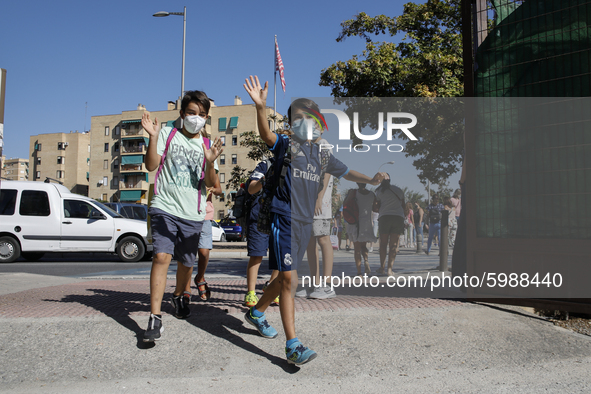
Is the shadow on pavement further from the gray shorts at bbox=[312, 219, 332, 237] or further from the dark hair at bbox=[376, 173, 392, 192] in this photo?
the dark hair at bbox=[376, 173, 392, 192]

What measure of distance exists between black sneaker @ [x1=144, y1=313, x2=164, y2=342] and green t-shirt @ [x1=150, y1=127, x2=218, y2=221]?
796 millimetres

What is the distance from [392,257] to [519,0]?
9.01ft

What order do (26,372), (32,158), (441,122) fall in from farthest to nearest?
1. (32,158)
2. (441,122)
3. (26,372)

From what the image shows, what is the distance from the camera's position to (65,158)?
3383 inches

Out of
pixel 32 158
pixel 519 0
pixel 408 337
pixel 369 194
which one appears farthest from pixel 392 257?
pixel 32 158

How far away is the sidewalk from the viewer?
294 cm

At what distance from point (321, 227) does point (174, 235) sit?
1490mm

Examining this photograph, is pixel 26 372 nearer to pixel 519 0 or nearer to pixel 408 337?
pixel 408 337

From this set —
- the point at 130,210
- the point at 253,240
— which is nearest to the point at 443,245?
the point at 253,240

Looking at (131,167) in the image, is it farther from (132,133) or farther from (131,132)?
(131,132)

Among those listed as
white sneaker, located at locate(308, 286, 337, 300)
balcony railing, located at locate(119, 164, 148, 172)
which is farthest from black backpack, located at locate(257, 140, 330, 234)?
balcony railing, located at locate(119, 164, 148, 172)

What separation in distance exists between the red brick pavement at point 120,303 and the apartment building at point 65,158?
286 ft

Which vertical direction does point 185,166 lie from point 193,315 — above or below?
above

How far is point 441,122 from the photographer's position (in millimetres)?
5848
